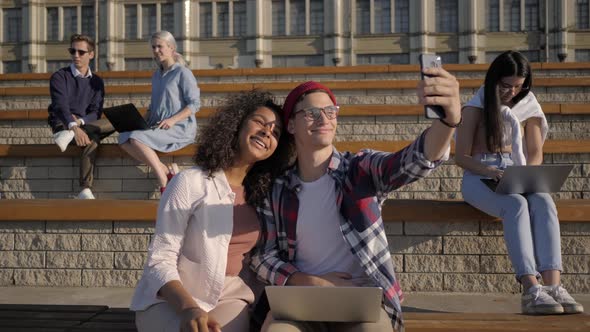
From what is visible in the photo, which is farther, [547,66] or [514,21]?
[514,21]

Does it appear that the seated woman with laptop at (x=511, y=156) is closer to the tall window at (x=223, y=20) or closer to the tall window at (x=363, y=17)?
the tall window at (x=363, y=17)

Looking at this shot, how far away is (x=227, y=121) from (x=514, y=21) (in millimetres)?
30243

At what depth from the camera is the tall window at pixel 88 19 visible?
33.3m

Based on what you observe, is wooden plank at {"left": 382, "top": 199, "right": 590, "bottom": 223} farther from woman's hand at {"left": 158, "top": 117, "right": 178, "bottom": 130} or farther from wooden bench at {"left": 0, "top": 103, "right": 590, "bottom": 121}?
wooden bench at {"left": 0, "top": 103, "right": 590, "bottom": 121}

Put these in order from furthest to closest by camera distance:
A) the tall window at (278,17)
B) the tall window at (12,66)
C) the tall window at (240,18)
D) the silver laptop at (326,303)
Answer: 1. the tall window at (12,66)
2. the tall window at (240,18)
3. the tall window at (278,17)
4. the silver laptop at (326,303)

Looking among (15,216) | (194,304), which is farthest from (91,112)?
(194,304)

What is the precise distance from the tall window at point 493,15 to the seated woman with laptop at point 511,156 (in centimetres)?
2821

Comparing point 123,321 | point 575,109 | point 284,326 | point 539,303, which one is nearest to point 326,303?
point 284,326

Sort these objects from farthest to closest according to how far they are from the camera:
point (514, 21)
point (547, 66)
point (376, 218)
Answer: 1. point (514, 21)
2. point (547, 66)
3. point (376, 218)

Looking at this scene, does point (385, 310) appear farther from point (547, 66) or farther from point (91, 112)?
point (547, 66)

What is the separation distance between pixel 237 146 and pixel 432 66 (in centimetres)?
95

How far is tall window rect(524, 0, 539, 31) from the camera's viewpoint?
30.6 metres

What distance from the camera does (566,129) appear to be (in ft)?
24.2

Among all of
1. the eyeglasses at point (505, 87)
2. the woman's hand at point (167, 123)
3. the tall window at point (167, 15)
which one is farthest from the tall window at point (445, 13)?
the eyeglasses at point (505, 87)
